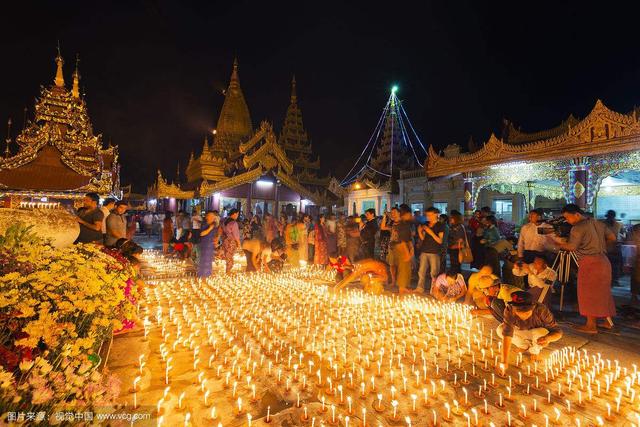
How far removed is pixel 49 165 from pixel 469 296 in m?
15.7

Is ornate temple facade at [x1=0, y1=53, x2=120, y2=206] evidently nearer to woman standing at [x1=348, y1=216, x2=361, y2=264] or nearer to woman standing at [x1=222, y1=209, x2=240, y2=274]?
woman standing at [x1=222, y1=209, x2=240, y2=274]

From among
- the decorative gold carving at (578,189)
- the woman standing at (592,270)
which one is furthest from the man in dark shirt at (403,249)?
the decorative gold carving at (578,189)

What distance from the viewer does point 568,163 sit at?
10945 mm

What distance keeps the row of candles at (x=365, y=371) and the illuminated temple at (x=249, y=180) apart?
16698mm

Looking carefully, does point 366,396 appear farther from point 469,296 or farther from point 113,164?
point 113,164

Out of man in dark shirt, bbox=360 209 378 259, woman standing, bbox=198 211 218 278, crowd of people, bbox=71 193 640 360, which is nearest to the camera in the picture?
crowd of people, bbox=71 193 640 360

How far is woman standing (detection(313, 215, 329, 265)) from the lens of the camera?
10591mm

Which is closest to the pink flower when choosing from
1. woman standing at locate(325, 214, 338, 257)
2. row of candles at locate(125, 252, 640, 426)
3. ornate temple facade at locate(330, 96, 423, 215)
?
row of candles at locate(125, 252, 640, 426)

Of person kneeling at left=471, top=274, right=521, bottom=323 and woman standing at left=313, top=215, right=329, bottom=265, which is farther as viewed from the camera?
woman standing at left=313, top=215, right=329, bottom=265

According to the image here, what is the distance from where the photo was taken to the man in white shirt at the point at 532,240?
6125mm

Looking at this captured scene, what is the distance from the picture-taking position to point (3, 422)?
1.50 metres

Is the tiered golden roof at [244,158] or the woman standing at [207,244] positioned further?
the tiered golden roof at [244,158]

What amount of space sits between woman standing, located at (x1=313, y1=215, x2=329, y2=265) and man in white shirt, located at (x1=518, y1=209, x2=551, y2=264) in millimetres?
5603

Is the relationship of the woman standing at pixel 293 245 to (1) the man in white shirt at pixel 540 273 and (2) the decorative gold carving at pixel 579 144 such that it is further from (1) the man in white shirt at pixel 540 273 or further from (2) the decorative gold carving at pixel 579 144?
(2) the decorative gold carving at pixel 579 144
